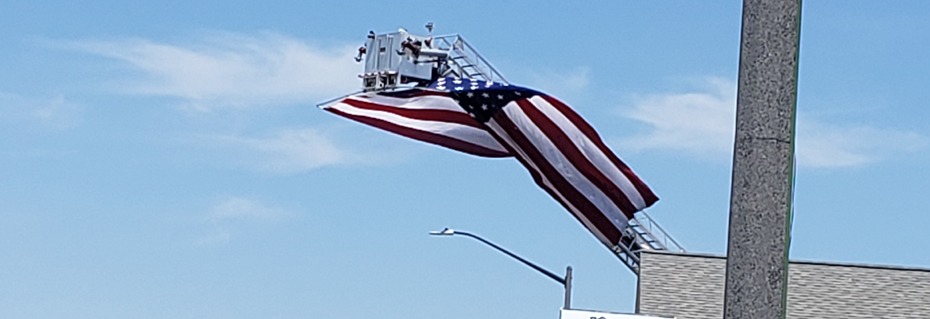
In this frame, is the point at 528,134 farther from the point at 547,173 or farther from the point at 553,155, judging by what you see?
the point at 547,173

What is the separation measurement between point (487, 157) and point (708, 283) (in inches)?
176

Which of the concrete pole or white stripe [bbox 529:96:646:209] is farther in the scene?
white stripe [bbox 529:96:646:209]

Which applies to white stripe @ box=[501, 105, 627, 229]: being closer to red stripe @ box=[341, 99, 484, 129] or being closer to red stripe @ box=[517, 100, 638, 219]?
red stripe @ box=[517, 100, 638, 219]

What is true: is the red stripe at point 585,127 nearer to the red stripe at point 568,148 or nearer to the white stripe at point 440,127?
the red stripe at point 568,148

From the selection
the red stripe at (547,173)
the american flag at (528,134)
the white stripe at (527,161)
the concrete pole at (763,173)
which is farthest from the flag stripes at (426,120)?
the concrete pole at (763,173)

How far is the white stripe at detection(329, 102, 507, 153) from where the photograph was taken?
27.5 meters

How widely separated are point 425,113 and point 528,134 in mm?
1796

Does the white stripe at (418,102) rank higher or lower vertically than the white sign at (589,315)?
higher

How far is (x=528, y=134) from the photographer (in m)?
27.9

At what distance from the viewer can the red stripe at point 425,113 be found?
27.8m

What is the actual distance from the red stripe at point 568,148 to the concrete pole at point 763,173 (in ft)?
68.9

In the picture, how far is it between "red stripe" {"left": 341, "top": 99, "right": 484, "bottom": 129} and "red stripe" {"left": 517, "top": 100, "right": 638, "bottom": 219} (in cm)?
118

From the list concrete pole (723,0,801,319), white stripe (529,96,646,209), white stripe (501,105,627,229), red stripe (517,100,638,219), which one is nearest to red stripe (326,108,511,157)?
white stripe (501,105,627,229)

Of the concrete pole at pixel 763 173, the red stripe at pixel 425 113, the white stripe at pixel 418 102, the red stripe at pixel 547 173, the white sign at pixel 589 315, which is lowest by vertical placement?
the concrete pole at pixel 763 173
